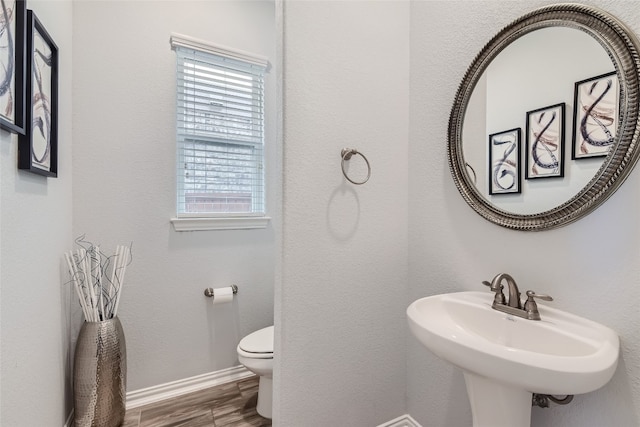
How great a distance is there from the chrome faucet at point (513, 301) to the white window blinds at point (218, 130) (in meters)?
1.62

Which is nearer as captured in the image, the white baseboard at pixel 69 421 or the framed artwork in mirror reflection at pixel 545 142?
the framed artwork in mirror reflection at pixel 545 142

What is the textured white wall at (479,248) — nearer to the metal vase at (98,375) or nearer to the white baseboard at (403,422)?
the white baseboard at (403,422)

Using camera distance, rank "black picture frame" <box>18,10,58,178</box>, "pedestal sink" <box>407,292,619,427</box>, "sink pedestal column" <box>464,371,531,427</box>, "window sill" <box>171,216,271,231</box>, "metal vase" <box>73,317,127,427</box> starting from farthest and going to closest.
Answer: "window sill" <box>171,216,271,231</box>
"metal vase" <box>73,317,127,427</box>
"black picture frame" <box>18,10,58,178</box>
"sink pedestal column" <box>464,371,531,427</box>
"pedestal sink" <box>407,292,619,427</box>

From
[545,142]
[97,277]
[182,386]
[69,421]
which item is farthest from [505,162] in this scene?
[69,421]

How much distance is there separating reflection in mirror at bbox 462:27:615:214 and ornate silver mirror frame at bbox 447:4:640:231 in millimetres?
19

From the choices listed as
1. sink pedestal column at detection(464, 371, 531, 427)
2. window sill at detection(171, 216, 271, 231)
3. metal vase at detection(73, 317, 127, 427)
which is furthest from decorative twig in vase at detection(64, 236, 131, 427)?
sink pedestal column at detection(464, 371, 531, 427)

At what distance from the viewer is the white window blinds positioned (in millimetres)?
1976

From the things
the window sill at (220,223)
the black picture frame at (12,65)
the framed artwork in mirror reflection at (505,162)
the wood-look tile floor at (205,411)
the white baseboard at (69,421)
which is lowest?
the wood-look tile floor at (205,411)

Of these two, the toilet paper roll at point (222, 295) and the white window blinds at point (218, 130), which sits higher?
the white window blinds at point (218, 130)

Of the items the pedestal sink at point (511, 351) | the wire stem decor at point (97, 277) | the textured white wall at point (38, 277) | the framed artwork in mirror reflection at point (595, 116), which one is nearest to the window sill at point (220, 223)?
the wire stem decor at point (97, 277)

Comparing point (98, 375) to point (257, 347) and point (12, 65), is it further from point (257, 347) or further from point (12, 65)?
→ point (12, 65)

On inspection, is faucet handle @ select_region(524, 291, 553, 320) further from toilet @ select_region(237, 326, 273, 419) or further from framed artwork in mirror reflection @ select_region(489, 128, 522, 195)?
toilet @ select_region(237, 326, 273, 419)

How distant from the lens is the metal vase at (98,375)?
1501mm

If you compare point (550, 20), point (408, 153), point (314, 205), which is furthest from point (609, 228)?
point (314, 205)
